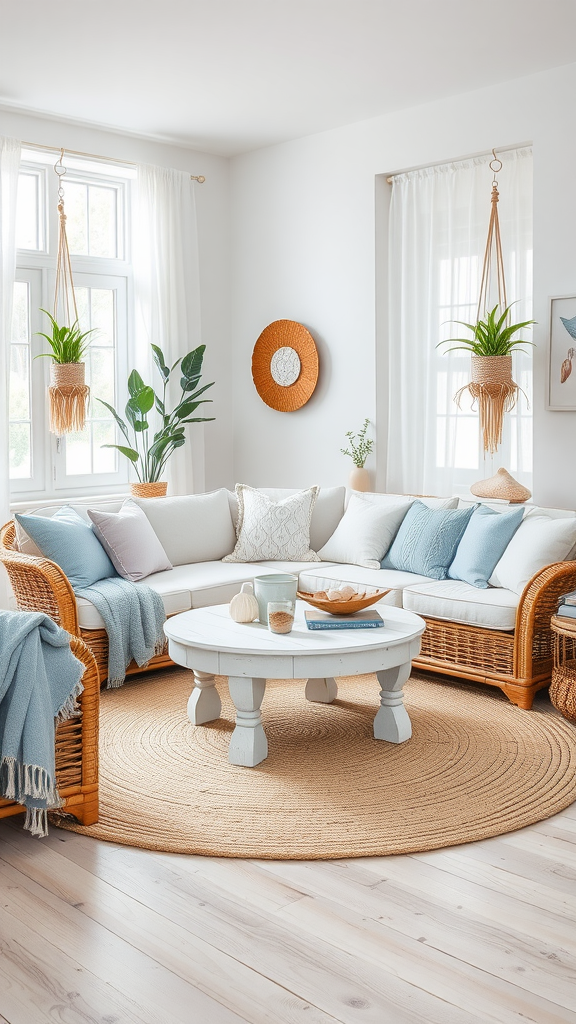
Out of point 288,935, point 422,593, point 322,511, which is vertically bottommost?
point 288,935

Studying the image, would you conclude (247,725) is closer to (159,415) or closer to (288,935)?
(288,935)

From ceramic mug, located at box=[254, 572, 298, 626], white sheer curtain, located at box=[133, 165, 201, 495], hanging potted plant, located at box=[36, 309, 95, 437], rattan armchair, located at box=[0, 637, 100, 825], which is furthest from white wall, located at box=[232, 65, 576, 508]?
rattan armchair, located at box=[0, 637, 100, 825]

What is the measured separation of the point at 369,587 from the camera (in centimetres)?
445

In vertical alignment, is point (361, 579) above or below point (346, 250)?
below

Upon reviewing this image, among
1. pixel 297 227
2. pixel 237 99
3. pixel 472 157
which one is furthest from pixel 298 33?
pixel 297 227

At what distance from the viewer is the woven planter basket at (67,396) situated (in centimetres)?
529

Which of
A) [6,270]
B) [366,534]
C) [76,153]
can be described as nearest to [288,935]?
[366,534]

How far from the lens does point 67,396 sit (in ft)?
17.5

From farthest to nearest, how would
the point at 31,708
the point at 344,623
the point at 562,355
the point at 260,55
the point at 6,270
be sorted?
the point at 6,270 → the point at 562,355 → the point at 260,55 → the point at 344,623 → the point at 31,708

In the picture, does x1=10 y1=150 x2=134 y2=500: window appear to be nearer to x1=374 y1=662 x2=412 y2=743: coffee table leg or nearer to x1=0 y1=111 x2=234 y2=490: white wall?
x1=0 y1=111 x2=234 y2=490: white wall

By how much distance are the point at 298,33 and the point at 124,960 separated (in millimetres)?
3801

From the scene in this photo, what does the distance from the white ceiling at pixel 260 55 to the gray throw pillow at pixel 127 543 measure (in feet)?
7.13

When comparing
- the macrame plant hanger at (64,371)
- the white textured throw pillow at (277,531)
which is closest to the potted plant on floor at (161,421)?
the macrame plant hanger at (64,371)

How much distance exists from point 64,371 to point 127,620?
69.0 inches
